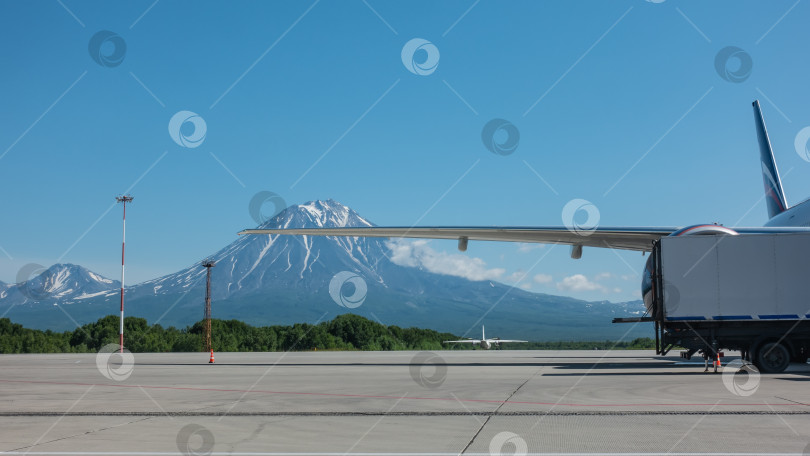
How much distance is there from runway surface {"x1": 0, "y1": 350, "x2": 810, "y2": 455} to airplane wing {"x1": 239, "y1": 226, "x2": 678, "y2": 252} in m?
7.89

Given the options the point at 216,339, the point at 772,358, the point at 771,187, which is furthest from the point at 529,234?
the point at 216,339

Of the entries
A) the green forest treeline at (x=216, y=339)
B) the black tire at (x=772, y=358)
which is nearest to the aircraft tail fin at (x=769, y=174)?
the black tire at (x=772, y=358)

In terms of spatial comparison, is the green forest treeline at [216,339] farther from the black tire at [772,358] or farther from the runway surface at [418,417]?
the runway surface at [418,417]

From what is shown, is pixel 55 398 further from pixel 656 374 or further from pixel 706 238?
pixel 706 238

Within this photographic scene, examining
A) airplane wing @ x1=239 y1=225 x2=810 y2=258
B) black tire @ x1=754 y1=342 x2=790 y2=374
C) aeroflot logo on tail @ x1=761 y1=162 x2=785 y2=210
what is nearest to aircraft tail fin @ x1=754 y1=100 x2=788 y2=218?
aeroflot logo on tail @ x1=761 y1=162 x2=785 y2=210

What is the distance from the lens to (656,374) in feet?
60.0

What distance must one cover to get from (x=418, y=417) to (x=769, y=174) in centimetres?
2751

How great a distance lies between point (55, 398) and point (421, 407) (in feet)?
22.9

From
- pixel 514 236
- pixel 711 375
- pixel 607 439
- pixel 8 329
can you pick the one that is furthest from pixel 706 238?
pixel 8 329

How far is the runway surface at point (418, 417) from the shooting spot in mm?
7539

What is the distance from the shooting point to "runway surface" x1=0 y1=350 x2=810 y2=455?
754 cm

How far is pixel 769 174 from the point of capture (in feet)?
104

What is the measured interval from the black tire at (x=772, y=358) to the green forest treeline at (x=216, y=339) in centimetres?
4246

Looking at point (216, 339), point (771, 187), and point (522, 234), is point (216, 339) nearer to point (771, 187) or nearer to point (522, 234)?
point (522, 234)
